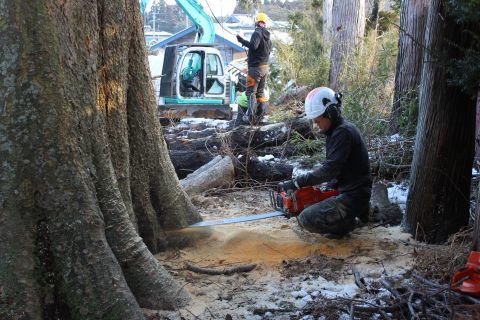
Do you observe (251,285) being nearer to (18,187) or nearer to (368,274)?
(368,274)

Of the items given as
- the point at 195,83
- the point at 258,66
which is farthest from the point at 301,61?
the point at 195,83

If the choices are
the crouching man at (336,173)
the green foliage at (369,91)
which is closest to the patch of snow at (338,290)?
the crouching man at (336,173)

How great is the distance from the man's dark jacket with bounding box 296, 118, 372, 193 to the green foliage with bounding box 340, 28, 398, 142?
2269 mm

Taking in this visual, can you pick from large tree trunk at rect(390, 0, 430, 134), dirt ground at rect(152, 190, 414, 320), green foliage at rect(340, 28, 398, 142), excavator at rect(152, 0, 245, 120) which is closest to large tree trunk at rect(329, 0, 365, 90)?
green foliage at rect(340, 28, 398, 142)

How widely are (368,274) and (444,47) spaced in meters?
1.85

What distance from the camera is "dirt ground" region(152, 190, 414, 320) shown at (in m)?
3.59

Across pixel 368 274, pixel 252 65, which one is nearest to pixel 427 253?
pixel 368 274

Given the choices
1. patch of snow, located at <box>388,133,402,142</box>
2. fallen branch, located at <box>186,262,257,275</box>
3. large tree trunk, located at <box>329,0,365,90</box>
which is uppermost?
large tree trunk, located at <box>329,0,365,90</box>

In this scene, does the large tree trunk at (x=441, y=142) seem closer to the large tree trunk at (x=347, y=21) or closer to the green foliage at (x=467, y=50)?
the green foliage at (x=467, y=50)

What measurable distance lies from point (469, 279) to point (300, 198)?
70.7 inches

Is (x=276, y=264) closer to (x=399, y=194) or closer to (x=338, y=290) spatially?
(x=338, y=290)

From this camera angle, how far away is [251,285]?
13.0 feet

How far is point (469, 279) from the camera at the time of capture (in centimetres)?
326

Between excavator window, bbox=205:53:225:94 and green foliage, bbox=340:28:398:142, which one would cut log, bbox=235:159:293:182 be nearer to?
green foliage, bbox=340:28:398:142
